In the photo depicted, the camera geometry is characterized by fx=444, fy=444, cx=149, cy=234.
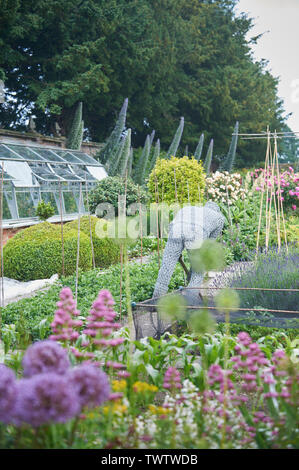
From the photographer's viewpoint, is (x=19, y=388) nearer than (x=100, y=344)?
Yes

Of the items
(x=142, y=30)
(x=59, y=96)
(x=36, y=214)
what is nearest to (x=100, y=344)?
(x=36, y=214)

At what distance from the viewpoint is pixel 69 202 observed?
518 inches

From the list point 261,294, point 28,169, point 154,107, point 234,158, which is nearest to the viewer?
point 261,294

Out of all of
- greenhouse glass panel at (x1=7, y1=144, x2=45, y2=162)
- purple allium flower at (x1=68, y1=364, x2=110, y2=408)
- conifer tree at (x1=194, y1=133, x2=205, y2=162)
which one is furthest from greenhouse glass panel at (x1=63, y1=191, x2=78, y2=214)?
purple allium flower at (x1=68, y1=364, x2=110, y2=408)

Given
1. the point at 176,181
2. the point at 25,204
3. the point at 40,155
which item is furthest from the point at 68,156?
the point at 176,181

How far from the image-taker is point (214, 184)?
38.3 feet

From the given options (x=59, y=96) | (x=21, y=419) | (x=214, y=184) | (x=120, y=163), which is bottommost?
(x=21, y=419)

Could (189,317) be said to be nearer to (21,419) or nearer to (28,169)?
(21,419)

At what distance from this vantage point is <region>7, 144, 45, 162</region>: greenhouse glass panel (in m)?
12.0

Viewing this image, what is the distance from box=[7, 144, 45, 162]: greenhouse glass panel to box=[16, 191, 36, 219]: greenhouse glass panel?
1237 millimetres

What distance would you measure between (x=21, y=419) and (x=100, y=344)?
20.3 inches

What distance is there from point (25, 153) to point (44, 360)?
38.2 feet

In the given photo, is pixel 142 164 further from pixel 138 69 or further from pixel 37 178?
pixel 37 178
